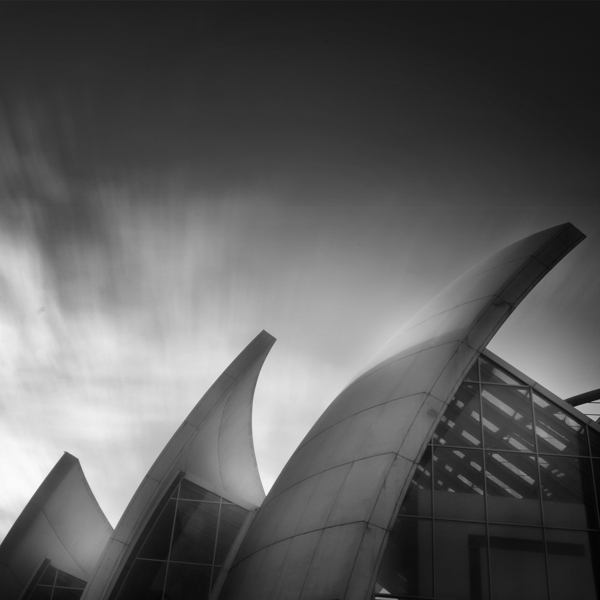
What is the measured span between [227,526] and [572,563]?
37.3 ft

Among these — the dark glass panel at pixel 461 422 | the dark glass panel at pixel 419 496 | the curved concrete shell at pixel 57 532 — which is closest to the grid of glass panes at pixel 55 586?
the curved concrete shell at pixel 57 532

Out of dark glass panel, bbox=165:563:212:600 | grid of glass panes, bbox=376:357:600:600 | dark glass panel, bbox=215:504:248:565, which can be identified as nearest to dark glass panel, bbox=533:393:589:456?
grid of glass panes, bbox=376:357:600:600

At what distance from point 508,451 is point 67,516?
19.5 meters

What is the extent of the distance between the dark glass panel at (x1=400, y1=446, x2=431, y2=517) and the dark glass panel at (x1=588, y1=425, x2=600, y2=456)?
12.8 ft

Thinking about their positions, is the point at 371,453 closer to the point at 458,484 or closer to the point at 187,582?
the point at 458,484

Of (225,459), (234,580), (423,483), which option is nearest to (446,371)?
(423,483)

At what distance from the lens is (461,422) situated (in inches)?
456

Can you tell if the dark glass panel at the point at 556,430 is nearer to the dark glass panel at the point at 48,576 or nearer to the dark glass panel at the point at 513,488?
the dark glass panel at the point at 513,488

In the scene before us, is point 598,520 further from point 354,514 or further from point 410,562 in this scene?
point 354,514

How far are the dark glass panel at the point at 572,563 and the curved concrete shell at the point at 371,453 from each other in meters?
3.66

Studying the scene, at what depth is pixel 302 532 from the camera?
10.3 metres

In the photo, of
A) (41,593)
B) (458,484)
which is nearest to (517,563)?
Result: (458,484)

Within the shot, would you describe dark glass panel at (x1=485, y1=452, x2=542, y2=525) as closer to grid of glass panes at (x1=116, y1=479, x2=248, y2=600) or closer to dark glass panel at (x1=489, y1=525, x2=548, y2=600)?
dark glass panel at (x1=489, y1=525, x2=548, y2=600)

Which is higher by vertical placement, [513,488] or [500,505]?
[513,488]
